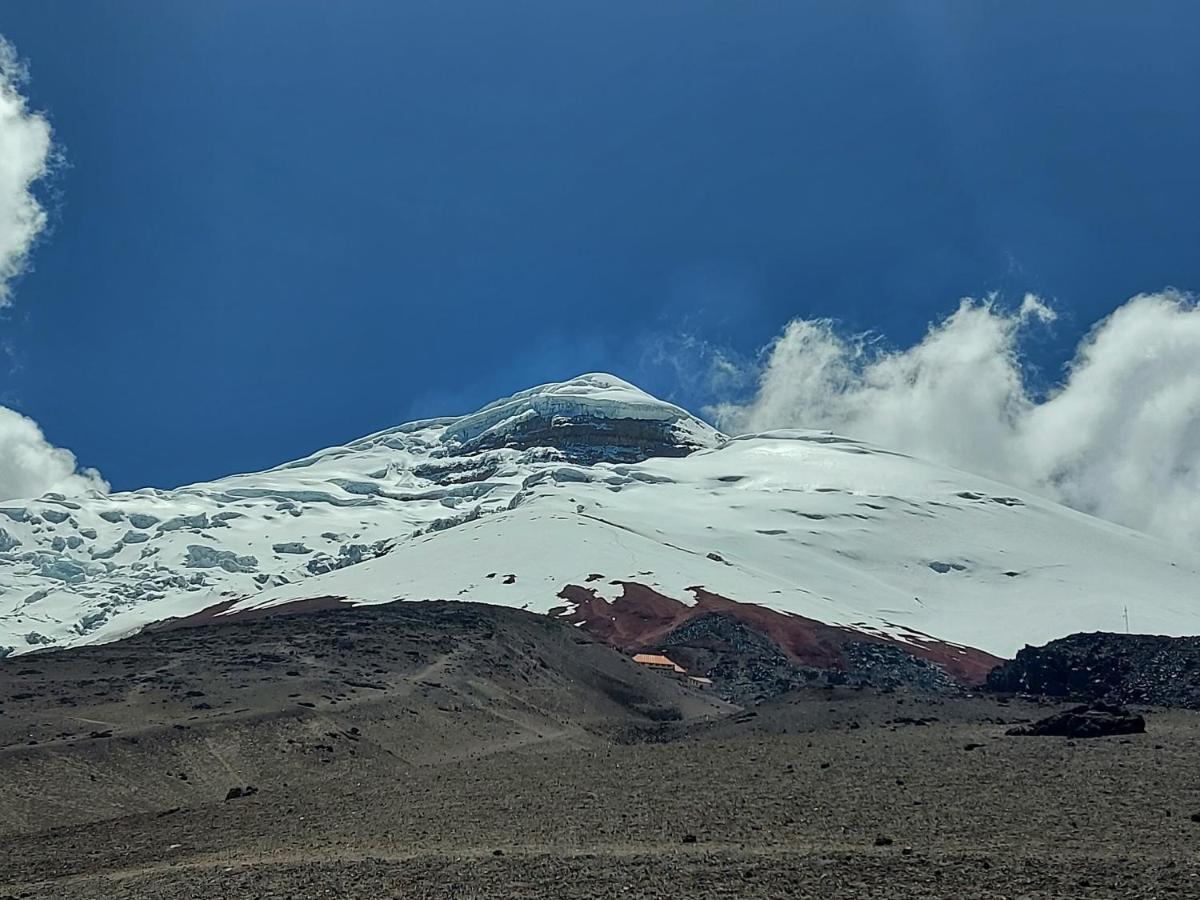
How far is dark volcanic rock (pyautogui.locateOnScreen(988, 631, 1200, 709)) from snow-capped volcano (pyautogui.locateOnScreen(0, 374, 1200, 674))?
27673mm

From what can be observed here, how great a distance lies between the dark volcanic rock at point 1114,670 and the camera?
51375 millimetres

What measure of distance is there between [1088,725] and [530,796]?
50.7 ft

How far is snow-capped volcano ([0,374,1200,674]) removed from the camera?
10119 cm

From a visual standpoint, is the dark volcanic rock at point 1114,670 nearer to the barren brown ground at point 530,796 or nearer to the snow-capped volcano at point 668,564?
the barren brown ground at point 530,796

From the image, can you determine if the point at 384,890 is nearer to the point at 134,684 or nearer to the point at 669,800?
the point at 669,800

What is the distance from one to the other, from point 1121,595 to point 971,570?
20742 millimetres

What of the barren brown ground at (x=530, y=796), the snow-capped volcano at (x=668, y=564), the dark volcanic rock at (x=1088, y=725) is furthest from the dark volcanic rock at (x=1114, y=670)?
the snow-capped volcano at (x=668, y=564)

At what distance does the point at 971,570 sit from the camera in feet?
467

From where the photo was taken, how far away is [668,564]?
113 metres

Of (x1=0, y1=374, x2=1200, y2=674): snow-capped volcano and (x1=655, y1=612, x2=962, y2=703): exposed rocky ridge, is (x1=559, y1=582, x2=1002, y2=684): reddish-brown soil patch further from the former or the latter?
(x1=655, y1=612, x2=962, y2=703): exposed rocky ridge

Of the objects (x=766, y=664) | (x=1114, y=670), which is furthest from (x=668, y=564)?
(x=1114, y=670)

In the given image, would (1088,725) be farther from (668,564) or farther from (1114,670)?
(668,564)

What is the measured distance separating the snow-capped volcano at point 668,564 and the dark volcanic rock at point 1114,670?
27.7 meters

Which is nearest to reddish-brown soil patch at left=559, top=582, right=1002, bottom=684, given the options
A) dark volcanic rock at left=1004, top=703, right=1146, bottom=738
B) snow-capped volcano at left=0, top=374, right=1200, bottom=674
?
snow-capped volcano at left=0, top=374, right=1200, bottom=674
